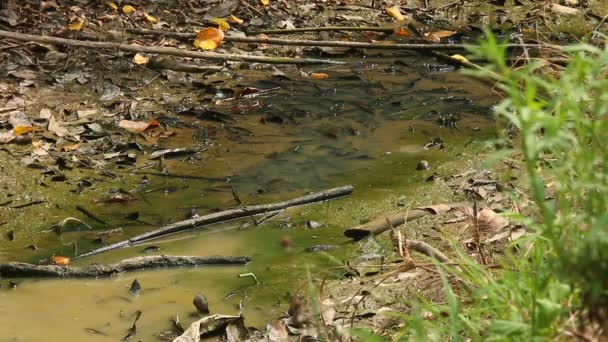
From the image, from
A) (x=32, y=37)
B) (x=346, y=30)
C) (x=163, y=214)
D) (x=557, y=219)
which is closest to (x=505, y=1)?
(x=346, y=30)

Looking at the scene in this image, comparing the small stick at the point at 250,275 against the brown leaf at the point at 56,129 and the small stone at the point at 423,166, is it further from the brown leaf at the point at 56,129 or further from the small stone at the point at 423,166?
the brown leaf at the point at 56,129

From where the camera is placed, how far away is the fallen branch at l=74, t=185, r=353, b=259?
4273 millimetres

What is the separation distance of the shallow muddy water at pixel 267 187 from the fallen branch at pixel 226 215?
4cm

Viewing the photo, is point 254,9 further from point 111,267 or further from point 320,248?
point 111,267

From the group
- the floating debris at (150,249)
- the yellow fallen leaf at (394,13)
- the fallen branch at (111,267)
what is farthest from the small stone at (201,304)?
the yellow fallen leaf at (394,13)

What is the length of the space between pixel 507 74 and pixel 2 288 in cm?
269

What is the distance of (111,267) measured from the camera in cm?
396

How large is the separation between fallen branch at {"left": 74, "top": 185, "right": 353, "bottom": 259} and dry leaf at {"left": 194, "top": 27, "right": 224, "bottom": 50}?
2.60 metres

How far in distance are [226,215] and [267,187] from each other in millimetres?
500

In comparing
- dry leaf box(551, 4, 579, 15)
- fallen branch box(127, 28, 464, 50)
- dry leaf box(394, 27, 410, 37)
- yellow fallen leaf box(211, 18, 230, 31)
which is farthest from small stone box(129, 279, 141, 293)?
dry leaf box(551, 4, 579, 15)

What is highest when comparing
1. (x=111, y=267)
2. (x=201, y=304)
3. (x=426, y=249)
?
(x=426, y=249)

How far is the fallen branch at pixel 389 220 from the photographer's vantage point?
4.16 metres

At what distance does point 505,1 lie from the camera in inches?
337

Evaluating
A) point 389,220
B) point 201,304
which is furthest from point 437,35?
point 201,304
